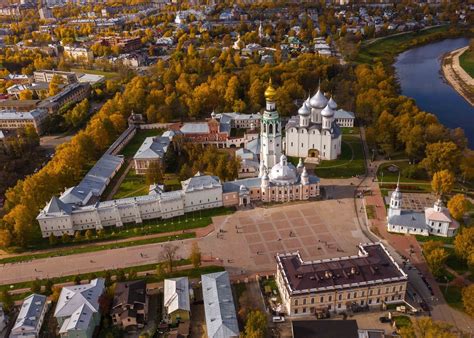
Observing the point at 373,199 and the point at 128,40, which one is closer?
the point at 373,199

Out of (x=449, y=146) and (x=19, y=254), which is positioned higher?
(x=449, y=146)

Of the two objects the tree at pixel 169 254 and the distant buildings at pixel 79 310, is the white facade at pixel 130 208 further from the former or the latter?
the distant buildings at pixel 79 310

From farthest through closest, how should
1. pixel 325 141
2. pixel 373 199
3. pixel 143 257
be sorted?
1. pixel 325 141
2. pixel 373 199
3. pixel 143 257

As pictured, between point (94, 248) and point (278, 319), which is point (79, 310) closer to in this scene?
point (94, 248)

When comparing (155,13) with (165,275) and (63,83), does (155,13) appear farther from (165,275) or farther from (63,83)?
(165,275)

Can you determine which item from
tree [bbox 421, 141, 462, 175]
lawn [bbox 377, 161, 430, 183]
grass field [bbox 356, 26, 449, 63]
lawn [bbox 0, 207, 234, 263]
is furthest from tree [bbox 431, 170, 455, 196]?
grass field [bbox 356, 26, 449, 63]

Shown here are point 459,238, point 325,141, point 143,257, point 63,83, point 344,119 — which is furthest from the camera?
point 63,83

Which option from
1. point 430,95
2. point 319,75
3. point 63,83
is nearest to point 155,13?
point 63,83

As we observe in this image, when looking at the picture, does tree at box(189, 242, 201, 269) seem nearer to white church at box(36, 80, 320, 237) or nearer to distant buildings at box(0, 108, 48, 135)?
white church at box(36, 80, 320, 237)

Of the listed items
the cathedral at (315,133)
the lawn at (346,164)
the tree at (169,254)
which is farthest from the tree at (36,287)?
the cathedral at (315,133)
